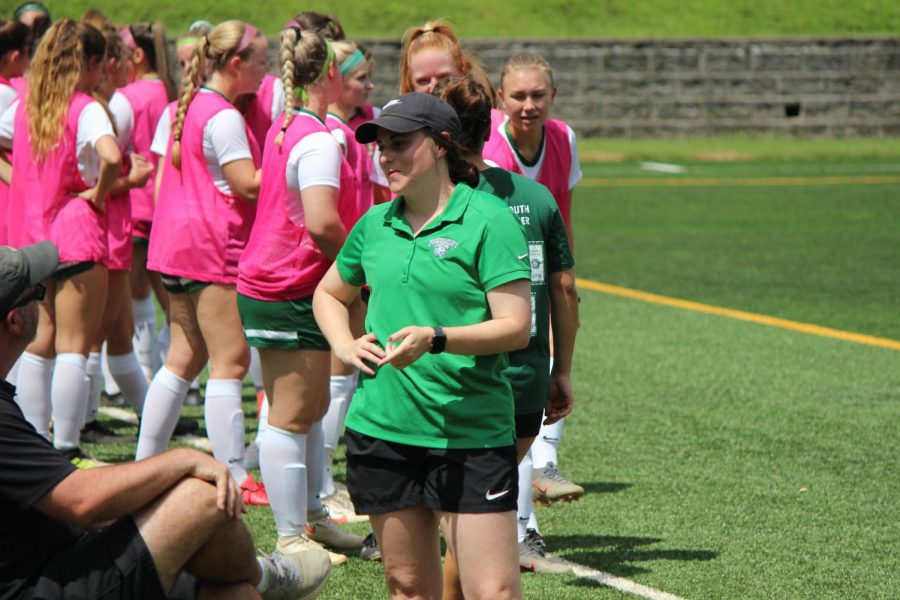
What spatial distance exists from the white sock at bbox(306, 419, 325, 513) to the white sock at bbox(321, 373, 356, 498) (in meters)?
0.50

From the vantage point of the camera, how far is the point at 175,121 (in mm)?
6289

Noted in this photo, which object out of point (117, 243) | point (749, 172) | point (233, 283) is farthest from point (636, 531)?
point (749, 172)

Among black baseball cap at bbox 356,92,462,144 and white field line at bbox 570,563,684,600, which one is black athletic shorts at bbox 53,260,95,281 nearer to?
white field line at bbox 570,563,684,600

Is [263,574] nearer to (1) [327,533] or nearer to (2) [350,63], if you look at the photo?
(1) [327,533]

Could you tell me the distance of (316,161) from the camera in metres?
5.14

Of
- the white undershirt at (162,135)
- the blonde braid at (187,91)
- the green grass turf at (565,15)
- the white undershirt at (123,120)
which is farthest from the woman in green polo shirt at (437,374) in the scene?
the green grass turf at (565,15)

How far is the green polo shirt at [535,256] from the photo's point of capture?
4574mm

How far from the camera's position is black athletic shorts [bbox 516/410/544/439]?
4.64 metres

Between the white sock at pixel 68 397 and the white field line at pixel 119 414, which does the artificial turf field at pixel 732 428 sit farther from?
the white sock at pixel 68 397

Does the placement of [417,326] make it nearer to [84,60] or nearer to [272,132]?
[272,132]

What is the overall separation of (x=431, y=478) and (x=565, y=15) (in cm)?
3277

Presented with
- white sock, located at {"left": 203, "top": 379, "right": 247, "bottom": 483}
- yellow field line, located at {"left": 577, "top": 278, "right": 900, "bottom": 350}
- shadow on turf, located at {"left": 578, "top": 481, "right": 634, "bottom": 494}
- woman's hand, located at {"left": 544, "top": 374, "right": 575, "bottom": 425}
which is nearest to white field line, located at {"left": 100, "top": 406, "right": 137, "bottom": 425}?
white sock, located at {"left": 203, "top": 379, "right": 247, "bottom": 483}

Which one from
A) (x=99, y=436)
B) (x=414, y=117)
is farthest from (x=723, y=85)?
(x=414, y=117)

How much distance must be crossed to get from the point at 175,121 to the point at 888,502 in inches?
148
